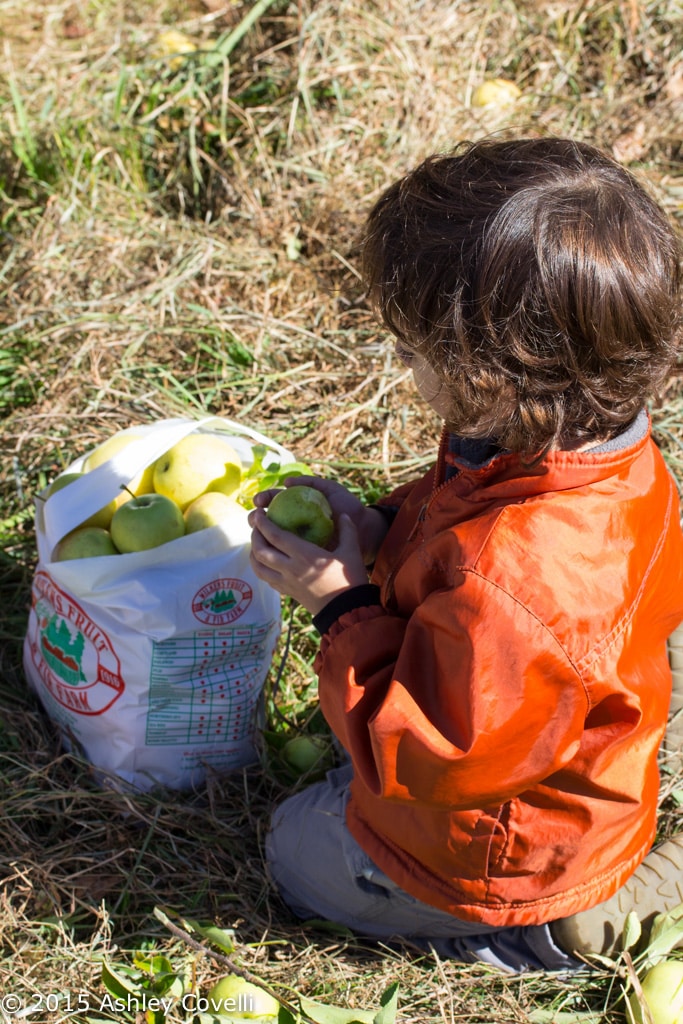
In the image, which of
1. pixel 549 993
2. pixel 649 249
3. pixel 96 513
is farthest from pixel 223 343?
pixel 549 993

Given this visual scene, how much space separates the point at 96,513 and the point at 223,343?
1.21 metres

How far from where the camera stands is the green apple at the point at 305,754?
8.22 ft

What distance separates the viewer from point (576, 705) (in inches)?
59.7

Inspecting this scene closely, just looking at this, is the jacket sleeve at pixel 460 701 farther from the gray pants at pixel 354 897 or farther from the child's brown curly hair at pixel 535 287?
the gray pants at pixel 354 897

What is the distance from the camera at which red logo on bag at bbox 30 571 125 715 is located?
7.30 feet

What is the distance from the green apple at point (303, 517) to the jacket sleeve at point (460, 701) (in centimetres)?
30

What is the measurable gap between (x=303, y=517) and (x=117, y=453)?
707 mm

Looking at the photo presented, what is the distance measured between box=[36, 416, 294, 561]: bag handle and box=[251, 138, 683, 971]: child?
60 centimetres

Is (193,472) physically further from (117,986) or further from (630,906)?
(630,906)

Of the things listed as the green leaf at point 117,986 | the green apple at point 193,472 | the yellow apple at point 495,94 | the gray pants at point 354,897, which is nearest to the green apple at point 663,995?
the gray pants at point 354,897

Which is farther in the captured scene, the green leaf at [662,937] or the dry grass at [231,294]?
the dry grass at [231,294]

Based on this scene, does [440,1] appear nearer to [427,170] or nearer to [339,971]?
[427,170]

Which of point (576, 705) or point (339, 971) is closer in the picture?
point (576, 705)

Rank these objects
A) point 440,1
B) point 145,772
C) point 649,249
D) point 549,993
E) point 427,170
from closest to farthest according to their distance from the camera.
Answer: point 649,249
point 427,170
point 549,993
point 145,772
point 440,1
